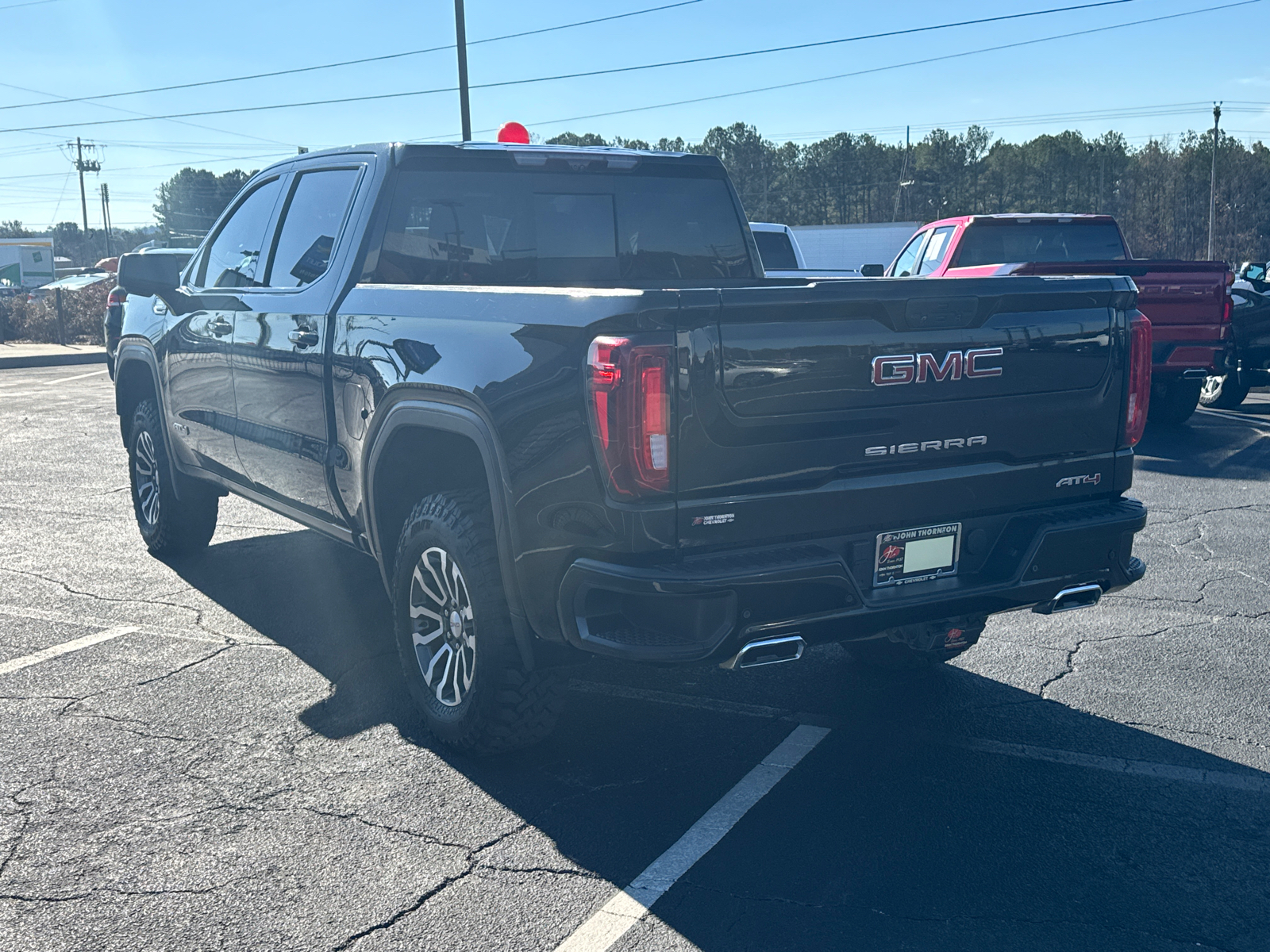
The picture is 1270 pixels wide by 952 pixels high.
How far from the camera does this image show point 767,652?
325 cm

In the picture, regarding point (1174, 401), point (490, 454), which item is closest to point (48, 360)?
point (1174, 401)

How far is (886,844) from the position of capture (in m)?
3.36

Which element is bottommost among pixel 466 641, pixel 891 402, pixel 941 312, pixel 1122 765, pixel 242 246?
pixel 1122 765

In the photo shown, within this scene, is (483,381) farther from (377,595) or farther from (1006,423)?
(377,595)

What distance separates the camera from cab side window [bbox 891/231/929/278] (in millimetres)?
12984

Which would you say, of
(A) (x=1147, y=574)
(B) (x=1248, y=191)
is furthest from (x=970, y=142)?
(A) (x=1147, y=574)

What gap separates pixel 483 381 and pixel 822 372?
1035 mm

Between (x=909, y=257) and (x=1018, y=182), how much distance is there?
115m

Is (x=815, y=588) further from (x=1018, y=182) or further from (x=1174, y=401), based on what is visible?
(x=1018, y=182)

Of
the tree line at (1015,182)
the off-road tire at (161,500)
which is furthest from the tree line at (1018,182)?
the off-road tire at (161,500)

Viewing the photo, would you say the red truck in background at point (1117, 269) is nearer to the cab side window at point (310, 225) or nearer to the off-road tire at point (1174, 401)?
the off-road tire at point (1174, 401)

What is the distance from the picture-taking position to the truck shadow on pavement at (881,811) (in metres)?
2.97

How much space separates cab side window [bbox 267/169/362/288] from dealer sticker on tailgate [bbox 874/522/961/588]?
260 centimetres

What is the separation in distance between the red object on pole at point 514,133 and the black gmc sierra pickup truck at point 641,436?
62 cm
